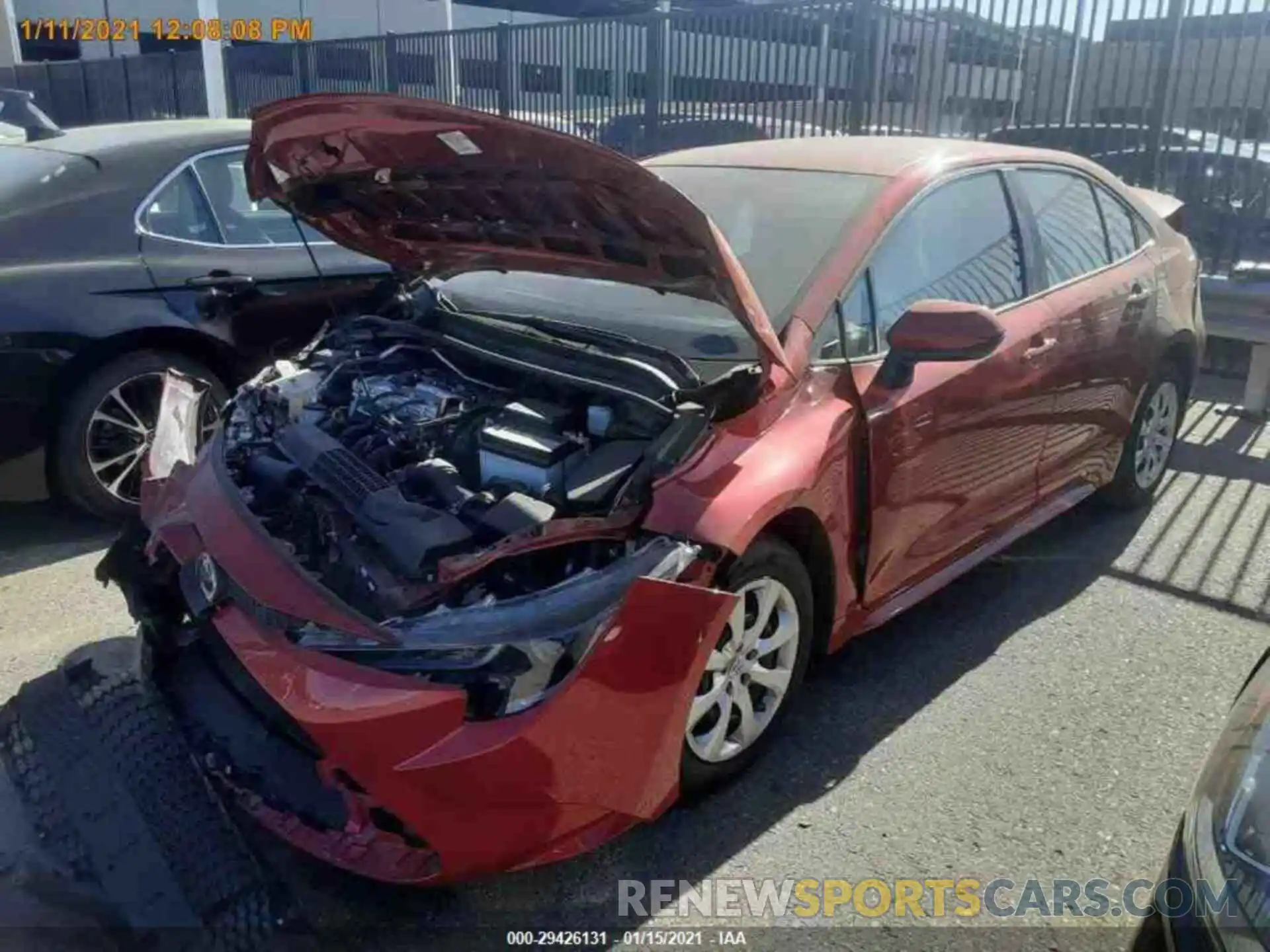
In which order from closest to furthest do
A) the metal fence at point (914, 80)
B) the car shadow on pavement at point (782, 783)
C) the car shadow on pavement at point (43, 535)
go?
1. the car shadow on pavement at point (782, 783)
2. the car shadow on pavement at point (43, 535)
3. the metal fence at point (914, 80)

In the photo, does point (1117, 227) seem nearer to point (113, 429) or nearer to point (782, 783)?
point (782, 783)

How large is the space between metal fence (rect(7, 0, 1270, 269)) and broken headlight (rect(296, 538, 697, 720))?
6857 mm

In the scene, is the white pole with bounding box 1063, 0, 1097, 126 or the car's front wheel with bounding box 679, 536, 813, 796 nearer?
the car's front wheel with bounding box 679, 536, 813, 796

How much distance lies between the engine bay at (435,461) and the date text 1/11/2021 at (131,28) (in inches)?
884

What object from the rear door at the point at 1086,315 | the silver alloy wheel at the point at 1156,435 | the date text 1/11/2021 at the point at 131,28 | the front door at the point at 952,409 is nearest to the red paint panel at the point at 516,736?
the front door at the point at 952,409

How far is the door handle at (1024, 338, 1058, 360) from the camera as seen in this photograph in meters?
3.73

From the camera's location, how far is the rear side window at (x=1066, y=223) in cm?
407

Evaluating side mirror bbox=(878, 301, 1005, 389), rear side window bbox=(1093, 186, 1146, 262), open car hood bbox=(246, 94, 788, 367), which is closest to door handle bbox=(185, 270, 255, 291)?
open car hood bbox=(246, 94, 788, 367)

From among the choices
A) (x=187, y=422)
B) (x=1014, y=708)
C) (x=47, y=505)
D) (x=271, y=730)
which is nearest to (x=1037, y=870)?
(x=1014, y=708)

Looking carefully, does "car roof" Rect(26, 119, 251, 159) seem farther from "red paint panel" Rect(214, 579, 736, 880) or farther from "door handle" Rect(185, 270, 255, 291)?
"red paint panel" Rect(214, 579, 736, 880)

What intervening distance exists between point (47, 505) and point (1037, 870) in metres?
4.50

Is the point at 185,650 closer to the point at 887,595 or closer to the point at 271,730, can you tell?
the point at 271,730

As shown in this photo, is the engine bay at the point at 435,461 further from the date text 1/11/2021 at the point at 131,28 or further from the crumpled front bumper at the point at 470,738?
the date text 1/11/2021 at the point at 131,28

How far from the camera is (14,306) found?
423cm
